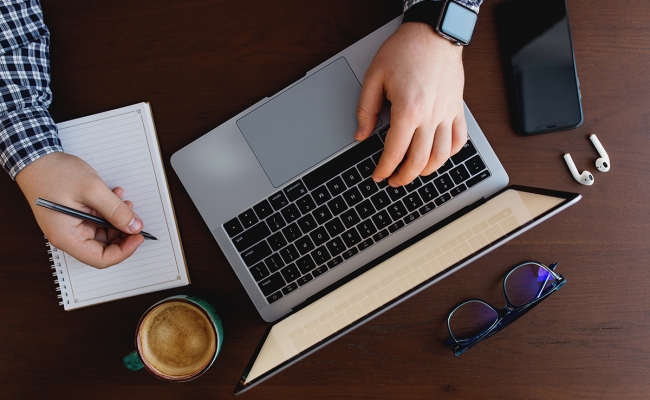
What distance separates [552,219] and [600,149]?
0.52 feet

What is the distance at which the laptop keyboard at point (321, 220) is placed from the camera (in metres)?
0.80

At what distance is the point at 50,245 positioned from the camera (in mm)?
851

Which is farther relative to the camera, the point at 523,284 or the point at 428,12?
the point at 523,284

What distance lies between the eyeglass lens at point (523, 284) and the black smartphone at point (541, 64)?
27cm

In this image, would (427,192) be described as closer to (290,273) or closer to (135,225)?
(290,273)

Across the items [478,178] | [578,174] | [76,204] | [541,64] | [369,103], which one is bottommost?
[578,174]

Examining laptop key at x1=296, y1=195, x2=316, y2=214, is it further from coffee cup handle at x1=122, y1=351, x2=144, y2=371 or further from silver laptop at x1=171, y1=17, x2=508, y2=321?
coffee cup handle at x1=122, y1=351, x2=144, y2=371

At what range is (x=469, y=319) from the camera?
871mm

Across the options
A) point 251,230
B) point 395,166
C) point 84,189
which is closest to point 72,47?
point 84,189

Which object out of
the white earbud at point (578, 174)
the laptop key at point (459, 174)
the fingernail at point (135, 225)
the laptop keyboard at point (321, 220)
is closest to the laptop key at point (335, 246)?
the laptop keyboard at point (321, 220)

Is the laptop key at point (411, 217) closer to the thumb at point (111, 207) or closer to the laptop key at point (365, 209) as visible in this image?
A: the laptop key at point (365, 209)

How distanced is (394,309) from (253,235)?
315 millimetres

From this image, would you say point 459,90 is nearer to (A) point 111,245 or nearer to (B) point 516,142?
(B) point 516,142

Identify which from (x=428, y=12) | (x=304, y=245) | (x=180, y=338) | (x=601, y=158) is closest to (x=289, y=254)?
(x=304, y=245)
